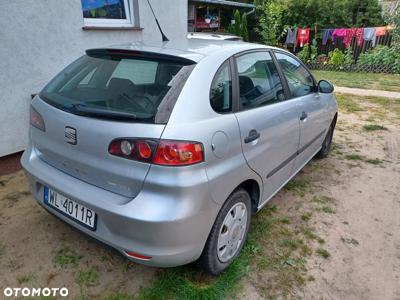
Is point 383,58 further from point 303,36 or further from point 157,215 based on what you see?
point 157,215

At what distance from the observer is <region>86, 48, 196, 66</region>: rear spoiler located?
2102 mm

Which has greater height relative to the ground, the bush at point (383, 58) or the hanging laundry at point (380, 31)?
the hanging laundry at point (380, 31)

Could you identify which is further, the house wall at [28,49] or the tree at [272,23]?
the tree at [272,23]

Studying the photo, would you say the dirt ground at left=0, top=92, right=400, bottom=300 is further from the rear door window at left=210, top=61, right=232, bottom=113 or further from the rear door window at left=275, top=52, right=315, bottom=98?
the rear door window at left=210, top=61, right=232, bottom=113

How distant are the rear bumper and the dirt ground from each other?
0.47m

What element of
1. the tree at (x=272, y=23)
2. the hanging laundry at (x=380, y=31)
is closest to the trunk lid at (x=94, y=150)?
the hanging laundry at (x=380, y=31)

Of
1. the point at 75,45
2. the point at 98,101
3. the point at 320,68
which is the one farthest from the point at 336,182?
the point at 320,68

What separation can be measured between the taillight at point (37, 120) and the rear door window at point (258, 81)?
1.38 m

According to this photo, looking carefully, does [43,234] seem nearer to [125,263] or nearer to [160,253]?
[125,263]

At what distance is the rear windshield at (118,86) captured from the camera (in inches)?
75.2

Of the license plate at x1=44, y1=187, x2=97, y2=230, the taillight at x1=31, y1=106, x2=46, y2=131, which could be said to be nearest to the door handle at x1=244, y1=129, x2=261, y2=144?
the license plate at x1=44, y1=187, x2=97, y2=230

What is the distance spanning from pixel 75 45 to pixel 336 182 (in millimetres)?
3665

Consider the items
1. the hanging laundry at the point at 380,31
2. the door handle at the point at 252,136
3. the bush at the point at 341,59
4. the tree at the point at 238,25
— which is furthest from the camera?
the tree at the point at 238,25

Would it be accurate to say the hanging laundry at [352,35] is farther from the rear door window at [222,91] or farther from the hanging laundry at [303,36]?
the rear door window at [222,91]
